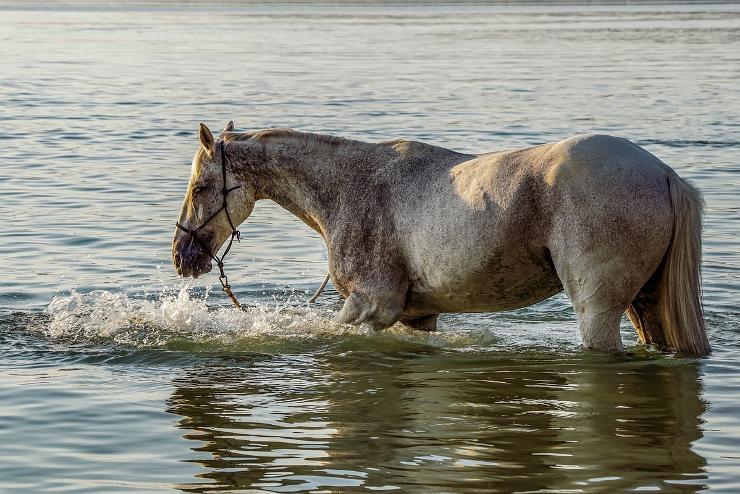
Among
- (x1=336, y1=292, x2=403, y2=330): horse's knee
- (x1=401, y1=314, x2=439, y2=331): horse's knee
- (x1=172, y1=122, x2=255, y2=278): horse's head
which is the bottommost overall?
(x1=401, y1=314, x2=439, y2=331): horse's knee

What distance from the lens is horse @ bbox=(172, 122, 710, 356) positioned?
771 centimetres

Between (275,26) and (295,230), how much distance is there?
44.7 meters

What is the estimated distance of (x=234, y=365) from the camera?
9.15 metres

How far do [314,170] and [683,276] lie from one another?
2610mm

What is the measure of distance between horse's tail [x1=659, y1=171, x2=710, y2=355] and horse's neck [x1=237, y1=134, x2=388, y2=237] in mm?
2119

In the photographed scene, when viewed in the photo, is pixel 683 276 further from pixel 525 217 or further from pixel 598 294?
pixel 525 217

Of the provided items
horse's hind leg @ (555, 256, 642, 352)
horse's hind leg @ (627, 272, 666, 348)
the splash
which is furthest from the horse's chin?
horse's hind leg @ (627, 272, 666, 348)

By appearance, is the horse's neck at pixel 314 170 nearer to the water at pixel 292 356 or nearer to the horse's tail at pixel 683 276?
the water at pixel 292 356

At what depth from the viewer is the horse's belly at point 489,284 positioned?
816 centimetres

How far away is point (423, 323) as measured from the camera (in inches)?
377

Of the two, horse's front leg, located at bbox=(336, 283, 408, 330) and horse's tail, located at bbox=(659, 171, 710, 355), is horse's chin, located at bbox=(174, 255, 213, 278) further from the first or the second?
horse's tail, located at bbox=(659, 171, 710, 355)

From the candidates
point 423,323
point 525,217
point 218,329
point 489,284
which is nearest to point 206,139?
point 218,329

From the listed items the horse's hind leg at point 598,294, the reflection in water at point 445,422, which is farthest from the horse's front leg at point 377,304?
the horse's hind leg at point 598,294

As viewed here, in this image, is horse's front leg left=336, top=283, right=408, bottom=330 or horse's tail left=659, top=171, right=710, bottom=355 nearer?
horse's tail left=659, top=171, right=710, bottom=355
